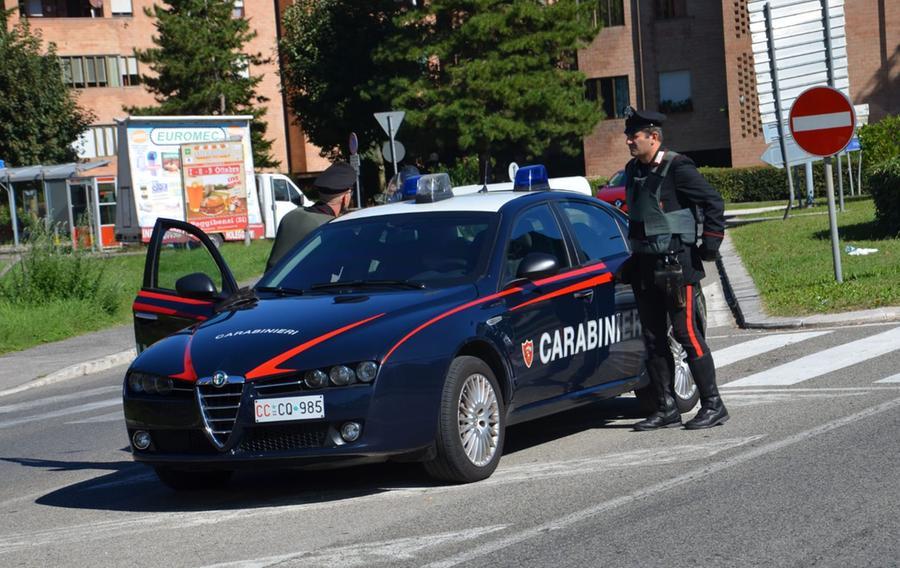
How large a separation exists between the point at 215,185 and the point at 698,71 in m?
25.2

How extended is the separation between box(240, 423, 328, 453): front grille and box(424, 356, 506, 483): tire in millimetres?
625

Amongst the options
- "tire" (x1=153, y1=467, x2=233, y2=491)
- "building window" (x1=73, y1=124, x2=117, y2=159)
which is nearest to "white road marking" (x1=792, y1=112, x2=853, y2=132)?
"tire" (x1=153, y1=467, x2=233, y2=491)

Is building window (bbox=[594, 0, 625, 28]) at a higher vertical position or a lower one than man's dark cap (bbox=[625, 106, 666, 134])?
Result: higher

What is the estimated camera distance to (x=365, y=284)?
27.2 feet

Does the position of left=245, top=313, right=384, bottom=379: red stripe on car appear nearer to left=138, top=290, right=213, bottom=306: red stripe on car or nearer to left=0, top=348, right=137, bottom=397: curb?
left=138, top=290, right=213, bottom=306: red stripe on car

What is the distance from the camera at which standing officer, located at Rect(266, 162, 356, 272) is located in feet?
33.5

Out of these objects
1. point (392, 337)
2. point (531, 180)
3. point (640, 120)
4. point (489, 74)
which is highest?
point (489, 74)

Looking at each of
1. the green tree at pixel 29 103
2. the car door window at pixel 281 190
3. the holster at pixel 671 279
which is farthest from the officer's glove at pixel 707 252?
the green tree at pixel 29 103

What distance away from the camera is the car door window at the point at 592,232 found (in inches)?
364

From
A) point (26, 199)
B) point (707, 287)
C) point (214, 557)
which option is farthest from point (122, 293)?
point (26, 199)

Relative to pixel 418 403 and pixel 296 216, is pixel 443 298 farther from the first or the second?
pixel 296 216

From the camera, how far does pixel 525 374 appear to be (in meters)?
8.20

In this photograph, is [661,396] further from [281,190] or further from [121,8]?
[121,8]

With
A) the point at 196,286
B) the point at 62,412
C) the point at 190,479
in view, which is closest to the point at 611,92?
the point at 62,412
